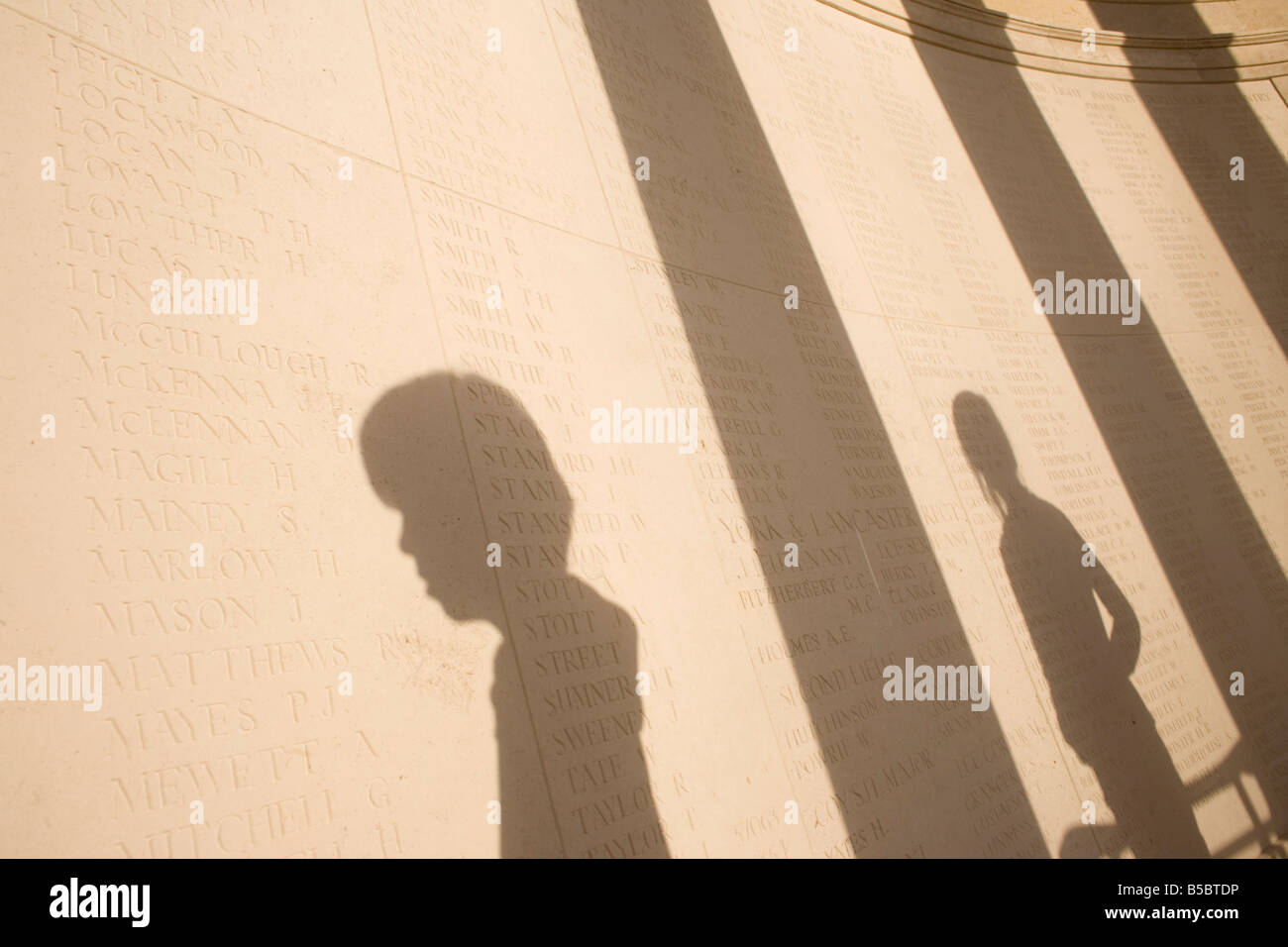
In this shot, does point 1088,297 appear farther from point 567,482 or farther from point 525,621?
point 525,621

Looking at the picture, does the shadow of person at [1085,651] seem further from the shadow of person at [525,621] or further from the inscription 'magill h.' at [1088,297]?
the shadow of person at [525,621]

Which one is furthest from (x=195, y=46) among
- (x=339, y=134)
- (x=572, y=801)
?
(x=572, y=801)

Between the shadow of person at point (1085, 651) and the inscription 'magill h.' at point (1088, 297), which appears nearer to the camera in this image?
the shadow of person at point (1085, 651)

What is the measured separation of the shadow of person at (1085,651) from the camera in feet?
20.1

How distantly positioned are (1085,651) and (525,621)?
5.34 metres

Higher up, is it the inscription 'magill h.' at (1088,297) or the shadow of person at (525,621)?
the inscription 'magill h.' at (1088,297)

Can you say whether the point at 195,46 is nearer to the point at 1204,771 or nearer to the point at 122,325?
the point at 122,325

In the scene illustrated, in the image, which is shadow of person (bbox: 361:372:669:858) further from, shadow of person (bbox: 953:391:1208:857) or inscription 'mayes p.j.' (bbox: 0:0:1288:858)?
shadow of person (bbox: 953:391:1208:857)

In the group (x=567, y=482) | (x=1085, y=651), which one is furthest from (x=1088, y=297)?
(x=567, y=482)

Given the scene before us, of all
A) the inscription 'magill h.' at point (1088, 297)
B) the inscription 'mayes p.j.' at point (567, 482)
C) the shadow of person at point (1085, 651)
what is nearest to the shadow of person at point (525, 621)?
the inscription 'mayes p.j.' at point (567, 482)

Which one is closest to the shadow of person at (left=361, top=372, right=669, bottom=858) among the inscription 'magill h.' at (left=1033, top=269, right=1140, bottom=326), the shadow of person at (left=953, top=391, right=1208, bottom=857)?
the shadow of person at (left=953, top=391, right=1208, bottom=857)

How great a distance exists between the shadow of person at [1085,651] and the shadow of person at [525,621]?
4.18 meters

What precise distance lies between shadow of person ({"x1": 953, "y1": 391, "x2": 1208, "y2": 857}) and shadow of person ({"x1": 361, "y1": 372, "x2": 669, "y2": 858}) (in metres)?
4.18
